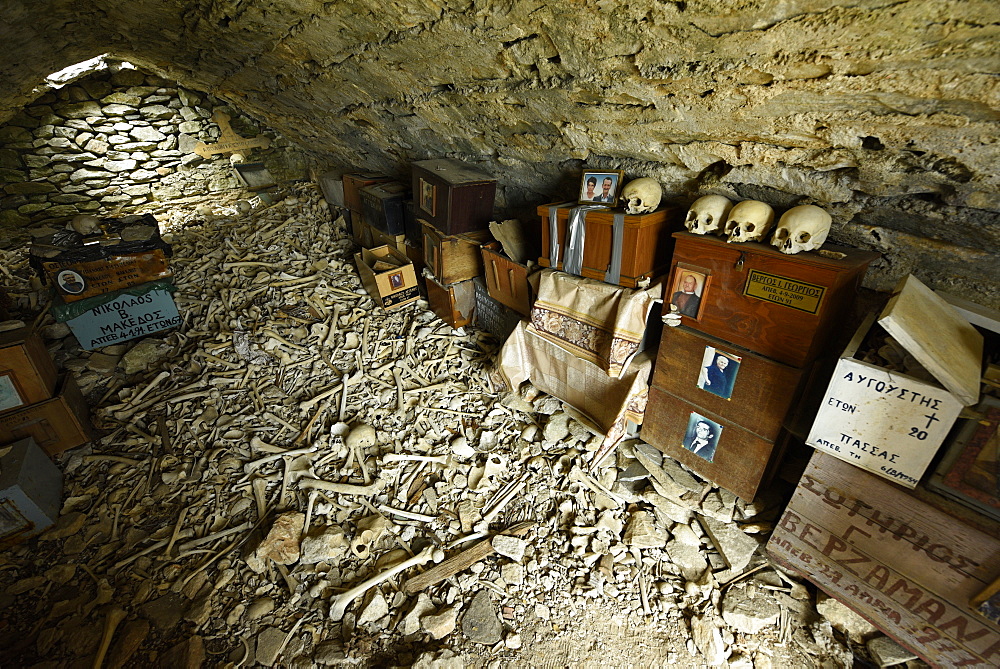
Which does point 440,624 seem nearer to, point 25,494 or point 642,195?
point 25,494

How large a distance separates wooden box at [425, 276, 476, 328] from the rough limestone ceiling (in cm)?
137

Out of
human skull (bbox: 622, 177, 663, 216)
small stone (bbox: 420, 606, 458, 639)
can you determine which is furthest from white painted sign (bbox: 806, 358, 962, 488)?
small stone (bbox: 420, 606, 458, 639)

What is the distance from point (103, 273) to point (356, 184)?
305 centimetres

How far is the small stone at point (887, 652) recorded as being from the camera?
7.37 feet

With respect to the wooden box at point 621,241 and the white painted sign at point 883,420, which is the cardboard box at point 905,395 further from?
the wooden box at point 621,241

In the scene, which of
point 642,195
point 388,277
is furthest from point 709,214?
point 388,277

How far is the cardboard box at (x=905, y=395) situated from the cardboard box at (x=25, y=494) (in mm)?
5076

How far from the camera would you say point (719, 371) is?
2.71 meters

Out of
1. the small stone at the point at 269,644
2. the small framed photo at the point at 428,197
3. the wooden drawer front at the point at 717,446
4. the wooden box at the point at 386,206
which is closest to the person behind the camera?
the small stone at the point at 269,644

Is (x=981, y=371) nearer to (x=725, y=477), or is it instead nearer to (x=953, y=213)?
(x=953, y=213)

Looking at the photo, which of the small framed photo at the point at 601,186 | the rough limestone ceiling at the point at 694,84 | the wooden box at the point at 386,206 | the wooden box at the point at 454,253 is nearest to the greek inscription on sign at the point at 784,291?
the rough limestone ceiling at the point at 694,84

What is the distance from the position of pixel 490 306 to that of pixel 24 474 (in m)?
3.93

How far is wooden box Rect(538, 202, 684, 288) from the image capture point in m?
2.90

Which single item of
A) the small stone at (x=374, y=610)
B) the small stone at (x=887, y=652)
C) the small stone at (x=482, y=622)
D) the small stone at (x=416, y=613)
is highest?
the small stone at (x=887, y=652)
